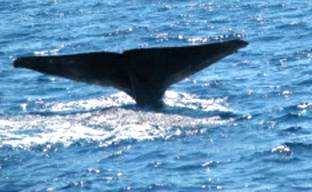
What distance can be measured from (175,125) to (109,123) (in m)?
0.93

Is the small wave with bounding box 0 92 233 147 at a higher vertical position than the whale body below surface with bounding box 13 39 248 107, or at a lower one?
lower

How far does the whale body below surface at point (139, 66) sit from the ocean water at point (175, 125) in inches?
12.4

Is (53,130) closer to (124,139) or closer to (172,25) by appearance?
(124,139)

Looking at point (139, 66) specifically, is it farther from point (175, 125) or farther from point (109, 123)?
point (175, 125)

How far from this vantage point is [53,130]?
14.8 meters

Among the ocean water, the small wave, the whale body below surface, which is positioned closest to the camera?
the ocean water

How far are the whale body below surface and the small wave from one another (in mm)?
305

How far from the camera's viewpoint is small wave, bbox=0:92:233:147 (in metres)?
14.4

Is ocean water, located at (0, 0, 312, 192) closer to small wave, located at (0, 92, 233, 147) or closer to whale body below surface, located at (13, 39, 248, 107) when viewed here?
small wave, located at (0, 92, 233, 147)

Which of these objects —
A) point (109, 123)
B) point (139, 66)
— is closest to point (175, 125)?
point (109, 123)

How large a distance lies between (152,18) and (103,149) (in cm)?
1391

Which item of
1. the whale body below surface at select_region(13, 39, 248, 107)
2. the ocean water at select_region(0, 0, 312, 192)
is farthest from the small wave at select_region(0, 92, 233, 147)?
the whale body below surface at select_region(13, 39, 248, 107)

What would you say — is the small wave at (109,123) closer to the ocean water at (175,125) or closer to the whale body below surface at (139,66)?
the ocean water at (175,125)

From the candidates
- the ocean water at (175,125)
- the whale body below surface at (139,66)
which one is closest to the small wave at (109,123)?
the ocean water at (175,125)
